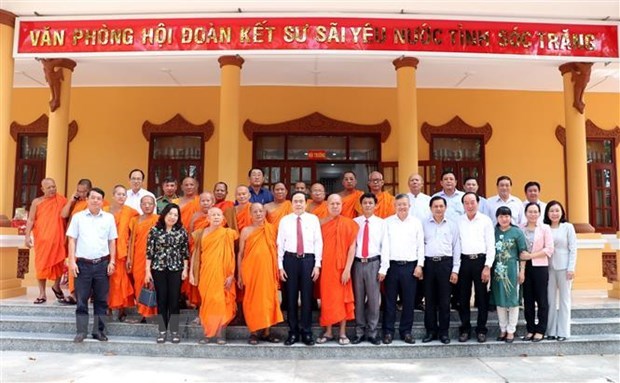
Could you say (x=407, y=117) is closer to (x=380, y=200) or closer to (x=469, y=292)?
(x=380, y=200)

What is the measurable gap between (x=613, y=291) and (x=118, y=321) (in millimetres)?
6137

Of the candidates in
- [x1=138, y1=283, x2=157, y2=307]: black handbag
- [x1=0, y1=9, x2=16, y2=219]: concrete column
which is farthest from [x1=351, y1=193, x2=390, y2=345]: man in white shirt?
[x1=0, y1=9, x2=16, y2=219]: concrete column

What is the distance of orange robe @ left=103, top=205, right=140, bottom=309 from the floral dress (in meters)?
3.73

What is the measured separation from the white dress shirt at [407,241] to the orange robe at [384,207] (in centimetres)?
59

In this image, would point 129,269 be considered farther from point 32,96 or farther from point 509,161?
point 509,161

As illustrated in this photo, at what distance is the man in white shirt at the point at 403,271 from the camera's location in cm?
450

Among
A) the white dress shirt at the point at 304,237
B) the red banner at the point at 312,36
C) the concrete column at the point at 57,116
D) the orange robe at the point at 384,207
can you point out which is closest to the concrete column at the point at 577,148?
the red banner at the point at 312,36

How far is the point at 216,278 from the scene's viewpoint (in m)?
4.52

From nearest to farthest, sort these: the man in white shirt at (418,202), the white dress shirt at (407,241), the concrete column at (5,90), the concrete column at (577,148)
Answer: the white dress shirt at (407,241) < the man in white shirt at (418,202) < the concrete column at (5,90) < the concrete column at (577,148)

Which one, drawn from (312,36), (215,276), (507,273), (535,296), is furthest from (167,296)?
(312,36)

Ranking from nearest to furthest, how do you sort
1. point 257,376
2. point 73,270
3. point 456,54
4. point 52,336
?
point 257,376 < point 73,270 < point 52,336 < point 456,54

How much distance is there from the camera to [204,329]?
459cm

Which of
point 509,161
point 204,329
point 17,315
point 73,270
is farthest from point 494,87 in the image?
point 17,315

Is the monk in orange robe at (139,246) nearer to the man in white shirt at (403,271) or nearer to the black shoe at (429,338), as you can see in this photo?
the man in white shirt at (403,271)
